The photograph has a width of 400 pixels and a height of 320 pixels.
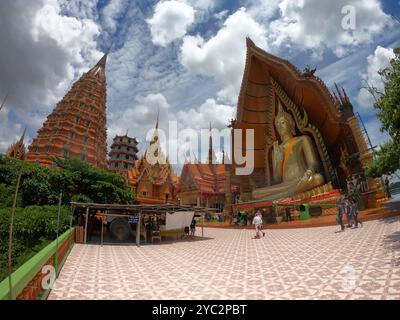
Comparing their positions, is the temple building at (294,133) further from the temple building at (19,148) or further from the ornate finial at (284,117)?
the temple building at (19,148)

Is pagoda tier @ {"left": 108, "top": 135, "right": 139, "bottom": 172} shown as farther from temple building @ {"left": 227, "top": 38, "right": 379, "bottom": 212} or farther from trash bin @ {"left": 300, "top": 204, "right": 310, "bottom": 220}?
trash bin @ {"left": 300, "top": 204, "right": 310, "bottom": 220}

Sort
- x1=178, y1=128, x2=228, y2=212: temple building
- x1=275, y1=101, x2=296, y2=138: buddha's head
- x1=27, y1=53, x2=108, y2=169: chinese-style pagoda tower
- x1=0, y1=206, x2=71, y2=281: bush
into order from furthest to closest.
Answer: x1=178, y1=128, x2=228, y2=212: temple building, x1=27, y1=53, x2=108, y2=169: chinese-style pagoda tower, x1=275, y1=101, x2=296, y2=138: buddha's head, x1=0, y1=206, x2=71, y2=281: bush

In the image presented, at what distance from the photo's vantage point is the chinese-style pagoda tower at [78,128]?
115 feet

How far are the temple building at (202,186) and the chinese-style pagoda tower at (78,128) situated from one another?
1324cm

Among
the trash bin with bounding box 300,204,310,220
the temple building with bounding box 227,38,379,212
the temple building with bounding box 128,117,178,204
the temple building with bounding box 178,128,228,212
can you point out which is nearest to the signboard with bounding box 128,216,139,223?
the trash bin with bounding box 300,204,310,220

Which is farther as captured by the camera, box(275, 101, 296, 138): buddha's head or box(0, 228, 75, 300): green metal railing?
box(275, 101, 296, 138): buddha's head

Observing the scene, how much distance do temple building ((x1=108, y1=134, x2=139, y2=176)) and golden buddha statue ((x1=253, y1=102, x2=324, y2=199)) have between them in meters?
33.9

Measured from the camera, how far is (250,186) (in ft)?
108

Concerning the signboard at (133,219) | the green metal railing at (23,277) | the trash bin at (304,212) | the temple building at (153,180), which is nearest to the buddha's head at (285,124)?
the trash bin at (304,212)

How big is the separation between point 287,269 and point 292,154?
69.0 feet

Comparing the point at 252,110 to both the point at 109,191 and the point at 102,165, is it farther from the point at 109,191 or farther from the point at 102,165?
the point at 102,165

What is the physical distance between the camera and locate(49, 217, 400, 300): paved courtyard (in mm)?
A: 4758
